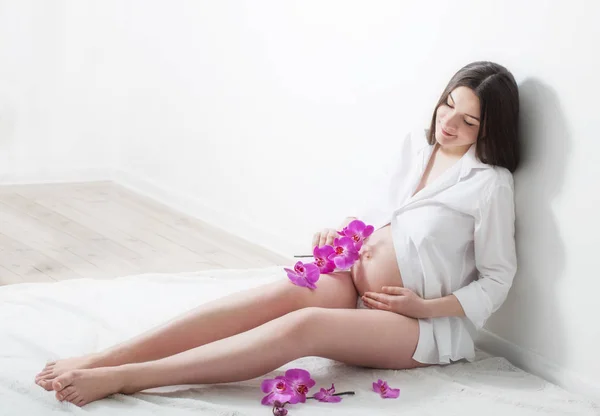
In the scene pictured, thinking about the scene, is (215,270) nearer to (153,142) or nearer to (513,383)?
(513,383)

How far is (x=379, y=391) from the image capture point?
2215 millimetres

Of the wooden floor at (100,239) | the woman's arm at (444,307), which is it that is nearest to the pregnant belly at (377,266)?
the woman's arm at (444,307)

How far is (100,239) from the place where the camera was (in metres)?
3.62

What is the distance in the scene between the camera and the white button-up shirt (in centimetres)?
234

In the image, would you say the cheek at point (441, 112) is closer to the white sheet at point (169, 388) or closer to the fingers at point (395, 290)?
the fingers at point (395, 290)

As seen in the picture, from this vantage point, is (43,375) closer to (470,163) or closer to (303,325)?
(303,325)

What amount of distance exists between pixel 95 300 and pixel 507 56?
4.77 feet

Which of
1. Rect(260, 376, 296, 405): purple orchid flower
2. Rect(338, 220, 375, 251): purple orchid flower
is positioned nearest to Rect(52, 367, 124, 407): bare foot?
Rect(260, 376, 296, 405): purple orchid flower

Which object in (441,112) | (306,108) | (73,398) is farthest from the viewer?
(306,108)

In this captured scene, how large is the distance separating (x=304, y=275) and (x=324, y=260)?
109mm

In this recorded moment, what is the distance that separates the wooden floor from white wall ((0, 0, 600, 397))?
5.9 inches

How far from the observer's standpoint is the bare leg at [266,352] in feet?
6.54

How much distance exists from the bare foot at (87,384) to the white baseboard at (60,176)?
103 inches

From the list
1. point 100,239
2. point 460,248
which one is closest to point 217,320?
point 460,248
